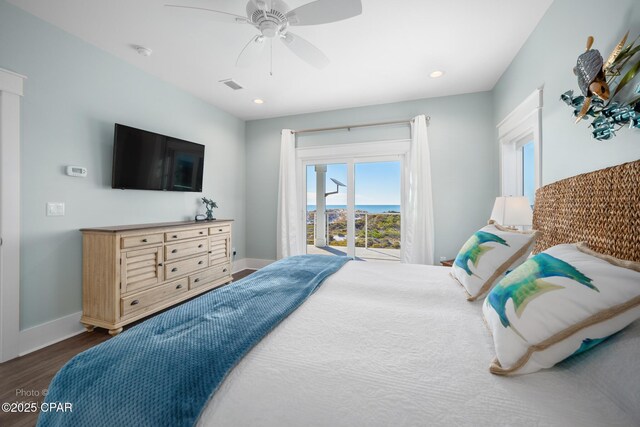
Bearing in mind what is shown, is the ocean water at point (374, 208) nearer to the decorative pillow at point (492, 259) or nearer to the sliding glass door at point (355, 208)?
the sliding glass door at point (355, 208)

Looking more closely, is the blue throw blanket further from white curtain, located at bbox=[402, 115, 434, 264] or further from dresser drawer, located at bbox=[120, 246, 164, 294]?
white curtain, located at bbox=[402, 115, 434, 264]

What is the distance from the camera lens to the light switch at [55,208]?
223 cm

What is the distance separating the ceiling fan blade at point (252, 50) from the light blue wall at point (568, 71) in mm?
2055

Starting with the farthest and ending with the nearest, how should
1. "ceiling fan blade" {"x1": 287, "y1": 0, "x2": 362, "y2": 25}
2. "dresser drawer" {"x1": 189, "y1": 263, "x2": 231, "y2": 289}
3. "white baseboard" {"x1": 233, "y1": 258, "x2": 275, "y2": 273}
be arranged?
"white baseboard" {"x1": 233, "y1": 258, "x2": 275, "y2": 273} < "dresser drawer" {"x1": 189, "y1": 263, "x2": 231, "y2": 289} < "ceiling fan blade" {"x1": 287, "y1": 0, "x2": 362, "y2": 25}

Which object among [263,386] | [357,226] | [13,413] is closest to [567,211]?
[263,386]

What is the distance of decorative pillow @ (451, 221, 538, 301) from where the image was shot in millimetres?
1383

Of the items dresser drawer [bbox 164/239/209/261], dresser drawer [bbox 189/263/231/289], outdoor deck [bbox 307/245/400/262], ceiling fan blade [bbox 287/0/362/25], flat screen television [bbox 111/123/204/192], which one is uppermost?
ceiling fan blade [bbox 287/0/362/25]

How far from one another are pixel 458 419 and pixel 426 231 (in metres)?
3.28

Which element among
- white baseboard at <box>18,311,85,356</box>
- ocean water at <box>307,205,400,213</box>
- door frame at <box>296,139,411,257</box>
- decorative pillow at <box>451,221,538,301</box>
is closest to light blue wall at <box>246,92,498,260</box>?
door frame at <box>296,139,411,257</box>

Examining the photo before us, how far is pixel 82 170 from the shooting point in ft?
8.00

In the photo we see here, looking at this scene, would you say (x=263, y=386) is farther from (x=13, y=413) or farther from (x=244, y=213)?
(x=244, y=213)

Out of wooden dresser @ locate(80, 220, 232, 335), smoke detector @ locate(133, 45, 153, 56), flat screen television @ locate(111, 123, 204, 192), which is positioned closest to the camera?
wooden dresser @ locate(80, 220, 232, 335)

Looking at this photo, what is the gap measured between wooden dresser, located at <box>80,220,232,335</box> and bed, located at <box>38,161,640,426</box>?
6.39 feet

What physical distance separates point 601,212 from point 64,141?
3.81 metres
